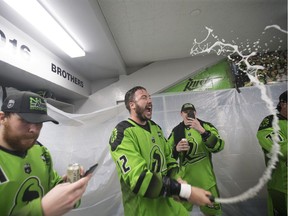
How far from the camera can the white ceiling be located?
1.53 ft

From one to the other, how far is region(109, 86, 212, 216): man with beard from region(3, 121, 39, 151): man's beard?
26 cm

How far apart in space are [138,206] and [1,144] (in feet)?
1.57

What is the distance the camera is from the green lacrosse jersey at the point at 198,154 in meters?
0.70

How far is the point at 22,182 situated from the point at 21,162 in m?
0.05

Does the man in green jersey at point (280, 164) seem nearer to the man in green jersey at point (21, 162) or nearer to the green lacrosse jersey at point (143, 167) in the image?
the green lacrosse jersey at point (143, 167)

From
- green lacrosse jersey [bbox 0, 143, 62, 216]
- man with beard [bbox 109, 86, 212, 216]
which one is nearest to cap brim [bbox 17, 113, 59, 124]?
green lacrosse jersey [bbox 0, 143, 62, 216]

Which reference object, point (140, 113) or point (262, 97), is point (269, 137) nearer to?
point (262, 97)

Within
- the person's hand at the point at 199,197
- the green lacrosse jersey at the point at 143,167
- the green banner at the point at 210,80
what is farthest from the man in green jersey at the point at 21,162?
the green banner at the point at 210,80

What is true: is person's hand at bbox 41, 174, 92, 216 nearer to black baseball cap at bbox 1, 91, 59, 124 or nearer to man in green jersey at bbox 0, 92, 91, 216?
man in green jersey at bbox 0, 92, 91, 216

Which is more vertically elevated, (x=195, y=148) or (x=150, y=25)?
(x=150, y=25)

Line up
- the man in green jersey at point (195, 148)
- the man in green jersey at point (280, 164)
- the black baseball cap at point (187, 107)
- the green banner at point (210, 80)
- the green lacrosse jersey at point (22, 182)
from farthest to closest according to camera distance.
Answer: the black baseball cap at point (187, 107) → the man in green jersey at point (195, 148) → the green banner at point (210, 80) → the green lacrosse jersey at point (22, 182) → the man in green jersey at point (280, 164)

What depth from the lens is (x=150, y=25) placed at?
36.5 inches

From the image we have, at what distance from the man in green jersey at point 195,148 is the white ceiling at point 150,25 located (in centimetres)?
34

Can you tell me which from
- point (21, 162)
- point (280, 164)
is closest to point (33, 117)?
point (21, 162)
